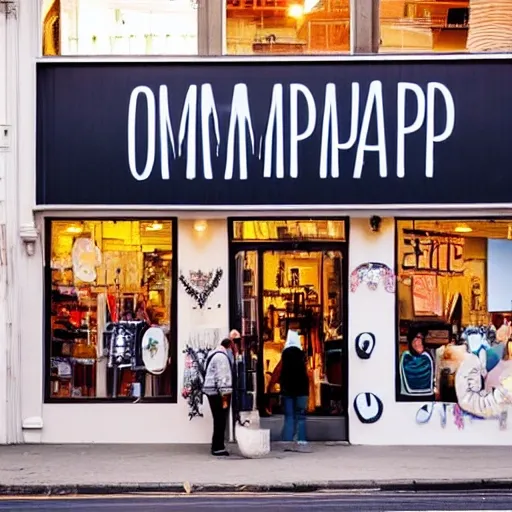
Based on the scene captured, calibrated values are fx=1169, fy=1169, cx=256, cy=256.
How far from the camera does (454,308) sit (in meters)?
17.9

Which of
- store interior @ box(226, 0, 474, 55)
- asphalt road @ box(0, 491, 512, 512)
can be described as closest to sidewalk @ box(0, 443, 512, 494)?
asphalt road @ box(0, 491, 512, 512)

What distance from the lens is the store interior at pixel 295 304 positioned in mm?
17906

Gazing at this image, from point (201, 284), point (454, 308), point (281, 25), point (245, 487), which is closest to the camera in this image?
point (245, 487)

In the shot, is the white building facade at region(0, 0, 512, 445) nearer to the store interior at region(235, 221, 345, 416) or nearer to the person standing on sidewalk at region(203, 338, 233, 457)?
the store interior at region(235, 221, 345, 416)

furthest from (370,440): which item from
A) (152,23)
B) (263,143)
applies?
(152,23)

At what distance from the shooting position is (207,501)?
1339 cm

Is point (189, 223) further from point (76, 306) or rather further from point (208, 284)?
point (76, 306)

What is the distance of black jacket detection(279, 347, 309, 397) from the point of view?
1731 centimetres

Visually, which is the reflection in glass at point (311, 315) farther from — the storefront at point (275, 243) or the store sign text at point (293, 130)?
the store sign text at point (293, 130)

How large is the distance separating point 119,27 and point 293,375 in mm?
5965

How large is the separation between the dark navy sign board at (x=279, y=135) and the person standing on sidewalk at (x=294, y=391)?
2.26 m

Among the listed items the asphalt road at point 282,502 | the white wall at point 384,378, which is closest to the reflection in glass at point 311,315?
the white wall at point 384,378

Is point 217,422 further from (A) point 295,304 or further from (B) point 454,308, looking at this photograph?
(B) point 454,308

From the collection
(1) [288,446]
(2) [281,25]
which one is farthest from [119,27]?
(1) [288,446]
